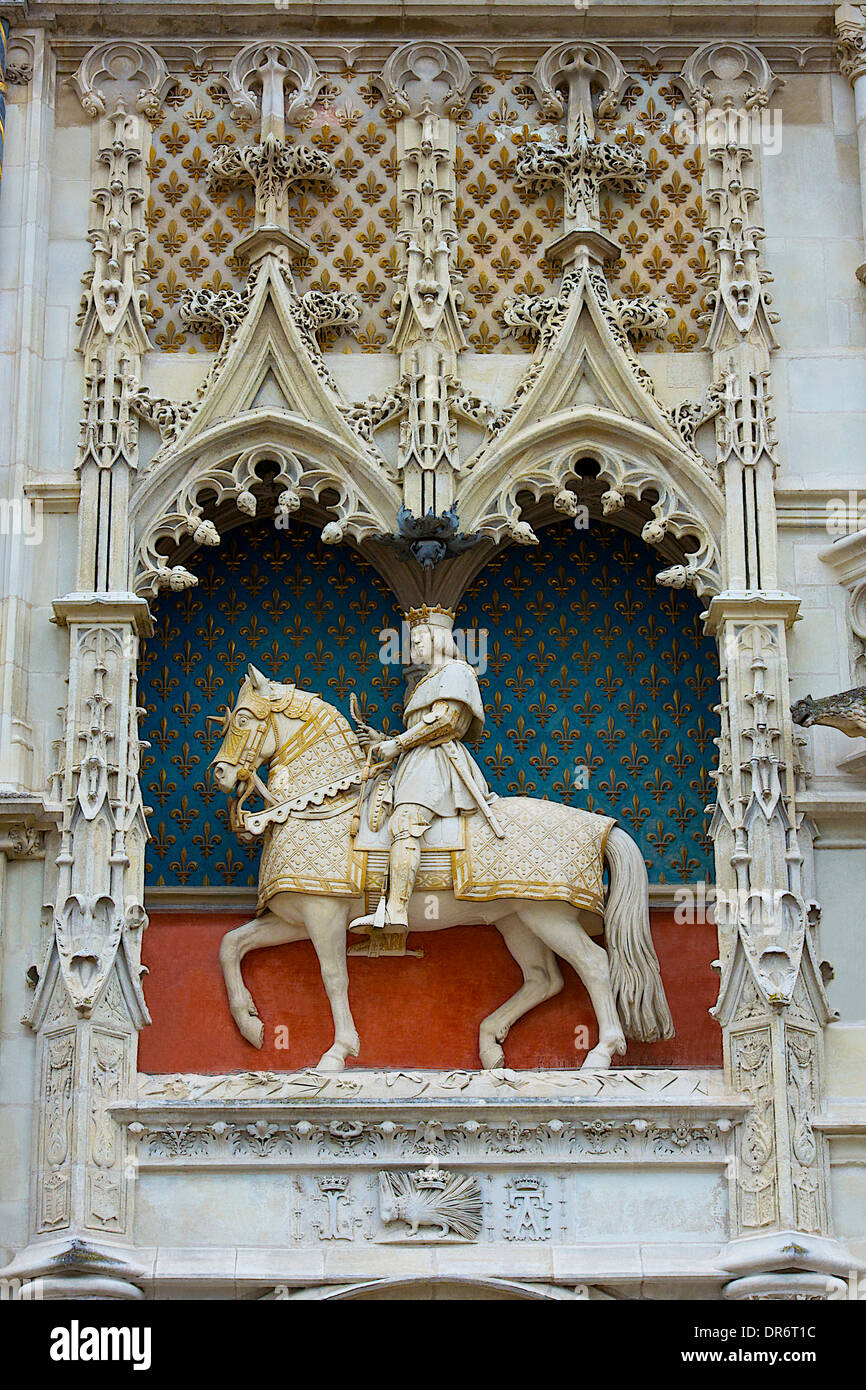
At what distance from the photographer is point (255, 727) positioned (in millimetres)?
13359

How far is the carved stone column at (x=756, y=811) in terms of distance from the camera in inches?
485

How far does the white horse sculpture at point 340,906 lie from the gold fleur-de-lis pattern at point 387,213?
7.28ft

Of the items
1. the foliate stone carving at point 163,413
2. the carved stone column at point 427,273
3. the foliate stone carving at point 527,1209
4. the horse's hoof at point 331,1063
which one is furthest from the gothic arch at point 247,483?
the foliate stone carving at point 527,1209


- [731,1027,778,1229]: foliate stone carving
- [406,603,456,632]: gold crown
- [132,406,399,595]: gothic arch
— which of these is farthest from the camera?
[132,406,399,595]: gothic arch

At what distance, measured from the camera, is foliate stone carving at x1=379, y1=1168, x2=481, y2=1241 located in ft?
40.3

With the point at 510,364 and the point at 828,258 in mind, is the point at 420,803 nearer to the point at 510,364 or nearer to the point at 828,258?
the point at 510,364

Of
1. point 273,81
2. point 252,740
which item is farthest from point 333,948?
point 273,81

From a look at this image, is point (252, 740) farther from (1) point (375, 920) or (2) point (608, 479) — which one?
(2) point (608, 479)

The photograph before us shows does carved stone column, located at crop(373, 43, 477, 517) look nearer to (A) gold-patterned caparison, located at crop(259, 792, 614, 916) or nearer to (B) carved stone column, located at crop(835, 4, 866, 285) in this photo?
(A) gold-patterned caparison, located at crop(259, 792, 614, 916)

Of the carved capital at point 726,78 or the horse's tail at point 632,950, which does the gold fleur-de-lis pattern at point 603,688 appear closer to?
the horse's tail at point 632,950

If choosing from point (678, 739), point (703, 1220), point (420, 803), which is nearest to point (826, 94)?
point (678, 739)

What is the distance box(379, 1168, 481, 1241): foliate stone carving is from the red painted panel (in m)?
0.92

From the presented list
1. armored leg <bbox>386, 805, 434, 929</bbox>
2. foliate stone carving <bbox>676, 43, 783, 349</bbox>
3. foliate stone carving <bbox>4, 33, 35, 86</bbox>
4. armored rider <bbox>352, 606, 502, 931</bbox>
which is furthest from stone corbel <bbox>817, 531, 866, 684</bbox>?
foliate stone carving <bbox>4, 33, 35, 86</bbox>

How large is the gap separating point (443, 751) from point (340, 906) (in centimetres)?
91
